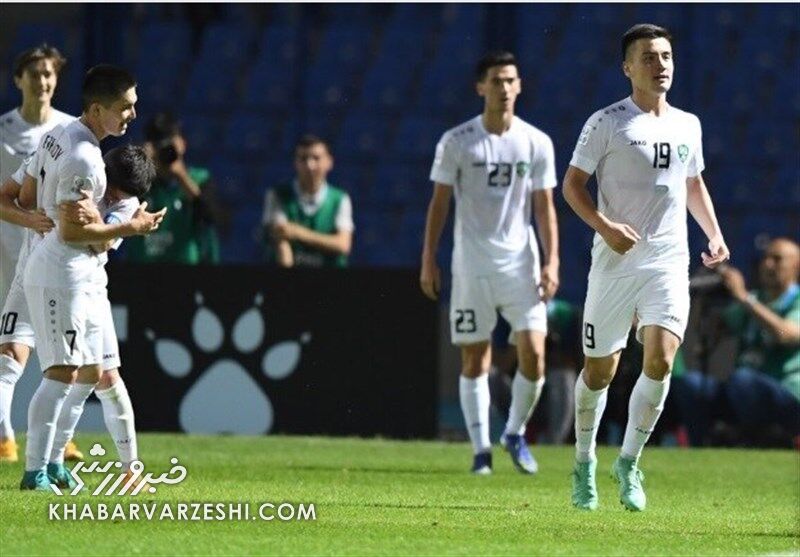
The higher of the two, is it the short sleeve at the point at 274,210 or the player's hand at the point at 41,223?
the player's hand at the point at 41,223

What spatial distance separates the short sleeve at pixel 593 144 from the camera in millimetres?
8422

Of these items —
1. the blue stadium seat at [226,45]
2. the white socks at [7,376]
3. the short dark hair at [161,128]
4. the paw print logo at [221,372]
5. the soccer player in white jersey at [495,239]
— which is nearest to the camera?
the white socks at [7,376]

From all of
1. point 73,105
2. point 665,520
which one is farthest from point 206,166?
point 665,520

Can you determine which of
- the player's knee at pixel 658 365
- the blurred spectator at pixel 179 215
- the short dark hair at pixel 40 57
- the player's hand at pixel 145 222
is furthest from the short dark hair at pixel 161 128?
the player's knee at pixel 658 365

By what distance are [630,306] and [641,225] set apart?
0.34m

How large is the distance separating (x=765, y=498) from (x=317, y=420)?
431 cm

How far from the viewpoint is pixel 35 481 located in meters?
8.28

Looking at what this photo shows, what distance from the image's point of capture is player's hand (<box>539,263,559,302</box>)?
10867mm

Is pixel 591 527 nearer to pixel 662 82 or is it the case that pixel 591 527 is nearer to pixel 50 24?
pixel 662 82

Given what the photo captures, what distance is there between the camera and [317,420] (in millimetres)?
13367

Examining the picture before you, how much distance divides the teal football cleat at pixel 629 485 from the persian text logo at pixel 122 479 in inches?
77.0

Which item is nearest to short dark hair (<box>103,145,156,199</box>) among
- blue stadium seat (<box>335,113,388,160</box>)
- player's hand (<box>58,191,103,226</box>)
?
player's hand (<box>58,191,103,226</box>)

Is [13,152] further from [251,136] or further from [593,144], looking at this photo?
[251,136]

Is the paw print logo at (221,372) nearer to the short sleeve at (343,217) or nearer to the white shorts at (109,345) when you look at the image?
the short sleeve at (343,217)
